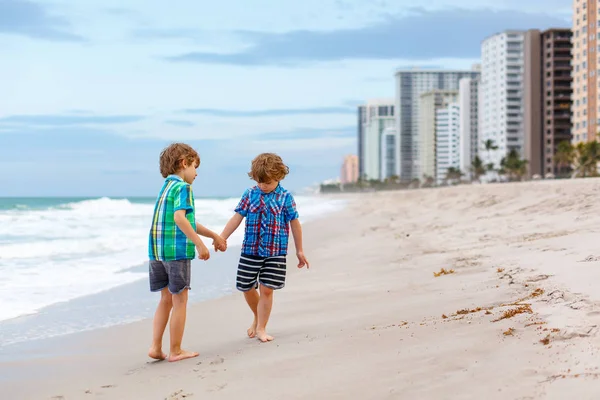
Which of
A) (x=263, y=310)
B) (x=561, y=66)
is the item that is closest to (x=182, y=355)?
(x=263, y=310)

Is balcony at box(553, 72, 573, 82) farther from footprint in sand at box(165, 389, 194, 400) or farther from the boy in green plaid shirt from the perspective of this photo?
footprint in sand at box(165, 389, 194, 400)

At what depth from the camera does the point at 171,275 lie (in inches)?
184

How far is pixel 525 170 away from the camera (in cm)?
12269

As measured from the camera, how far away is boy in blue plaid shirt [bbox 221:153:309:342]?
5133mm

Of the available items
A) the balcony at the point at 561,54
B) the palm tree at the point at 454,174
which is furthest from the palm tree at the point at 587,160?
the palm tree at the point at 454,174

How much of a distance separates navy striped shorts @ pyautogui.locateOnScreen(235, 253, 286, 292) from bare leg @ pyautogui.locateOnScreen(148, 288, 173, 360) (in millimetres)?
581

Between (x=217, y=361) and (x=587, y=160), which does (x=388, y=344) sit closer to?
(x=217, y=361)

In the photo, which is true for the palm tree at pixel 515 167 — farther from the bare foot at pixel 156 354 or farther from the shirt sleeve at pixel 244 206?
the bare foot at pixel 156 354

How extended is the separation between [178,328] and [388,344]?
155 centimetres

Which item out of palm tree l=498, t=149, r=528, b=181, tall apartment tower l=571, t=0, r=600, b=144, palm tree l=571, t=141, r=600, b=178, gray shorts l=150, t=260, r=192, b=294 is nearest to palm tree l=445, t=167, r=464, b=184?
palm tree l=498, t=149, r=528, b=181

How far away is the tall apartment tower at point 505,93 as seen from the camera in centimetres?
14662

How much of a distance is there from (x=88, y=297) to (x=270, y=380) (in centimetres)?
498

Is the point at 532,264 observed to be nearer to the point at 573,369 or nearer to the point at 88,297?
the point at 573,369

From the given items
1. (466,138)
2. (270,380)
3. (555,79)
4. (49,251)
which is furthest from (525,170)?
(270,380)
